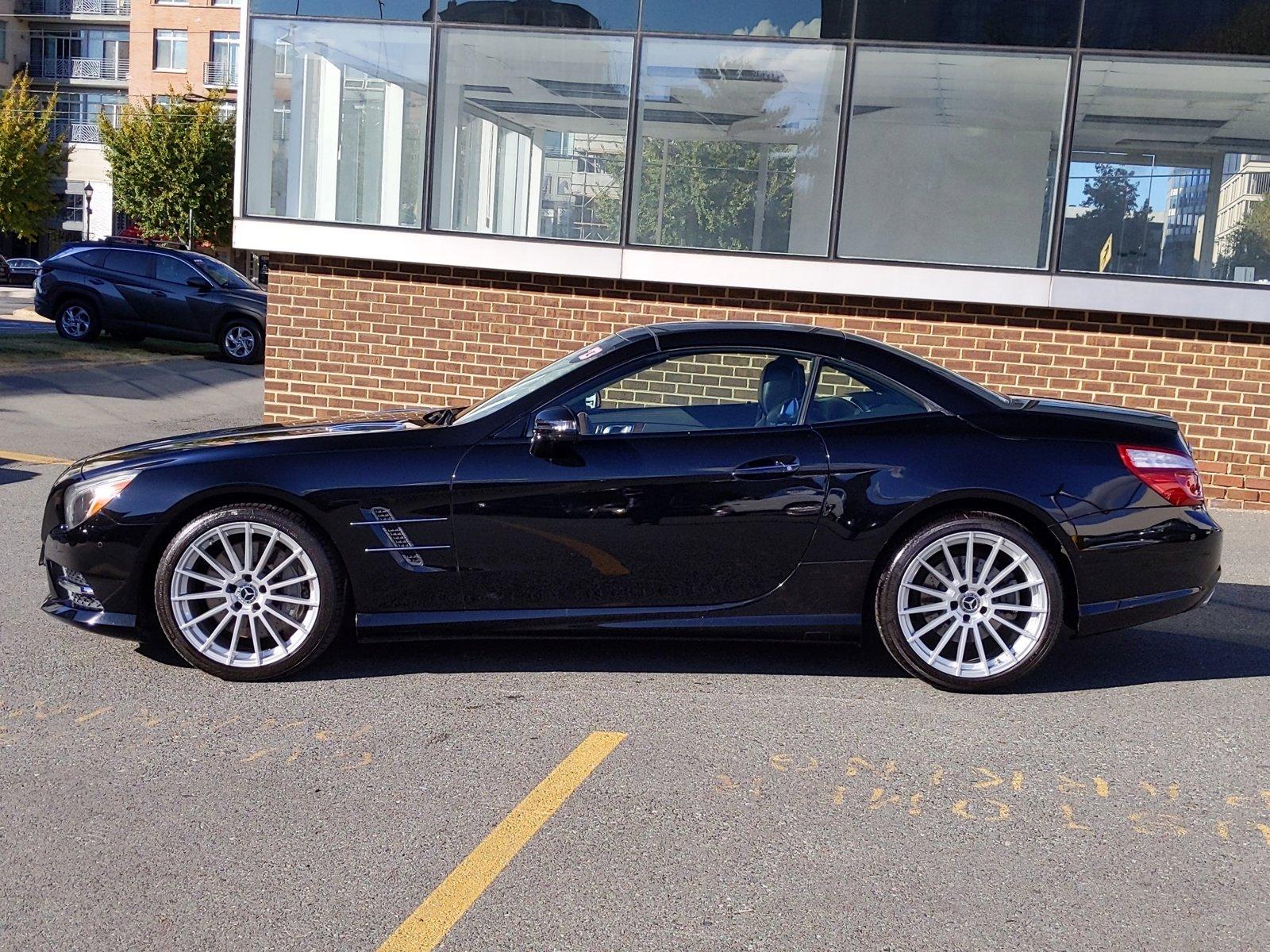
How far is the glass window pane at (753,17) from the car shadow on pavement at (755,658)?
6.34 m

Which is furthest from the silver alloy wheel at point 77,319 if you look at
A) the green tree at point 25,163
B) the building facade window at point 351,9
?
the green tree at point 25,163

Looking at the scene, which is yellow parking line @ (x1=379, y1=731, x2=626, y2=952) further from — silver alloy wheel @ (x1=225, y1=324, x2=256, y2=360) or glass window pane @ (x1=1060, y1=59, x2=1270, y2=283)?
silver alloy wheel @ (x1=225, y1=324, x2=256, y2=360)

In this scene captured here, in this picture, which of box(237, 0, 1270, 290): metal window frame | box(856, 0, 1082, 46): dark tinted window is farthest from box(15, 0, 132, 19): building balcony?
box(856, 0, 1082, 46): dark tinted window

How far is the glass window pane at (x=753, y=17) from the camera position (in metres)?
10.8

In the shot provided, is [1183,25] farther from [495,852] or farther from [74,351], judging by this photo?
[74,351]

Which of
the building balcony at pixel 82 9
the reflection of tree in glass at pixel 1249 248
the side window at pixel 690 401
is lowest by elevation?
the side window at pixel 690 401

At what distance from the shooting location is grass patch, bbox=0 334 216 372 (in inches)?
628

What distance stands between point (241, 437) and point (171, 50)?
63.1m

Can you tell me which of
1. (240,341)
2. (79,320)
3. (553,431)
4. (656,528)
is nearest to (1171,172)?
(656,528)

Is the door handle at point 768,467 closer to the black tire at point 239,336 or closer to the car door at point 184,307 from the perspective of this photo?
the black tire at point 239,336

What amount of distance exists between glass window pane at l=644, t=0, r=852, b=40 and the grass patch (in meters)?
8.64

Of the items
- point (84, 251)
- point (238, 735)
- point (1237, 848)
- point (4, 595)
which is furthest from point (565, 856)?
point (84, 251)

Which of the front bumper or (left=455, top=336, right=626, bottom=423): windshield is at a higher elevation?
(left=455, top=336, right=626, bottom=423): windshield

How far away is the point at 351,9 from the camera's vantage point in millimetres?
11516
